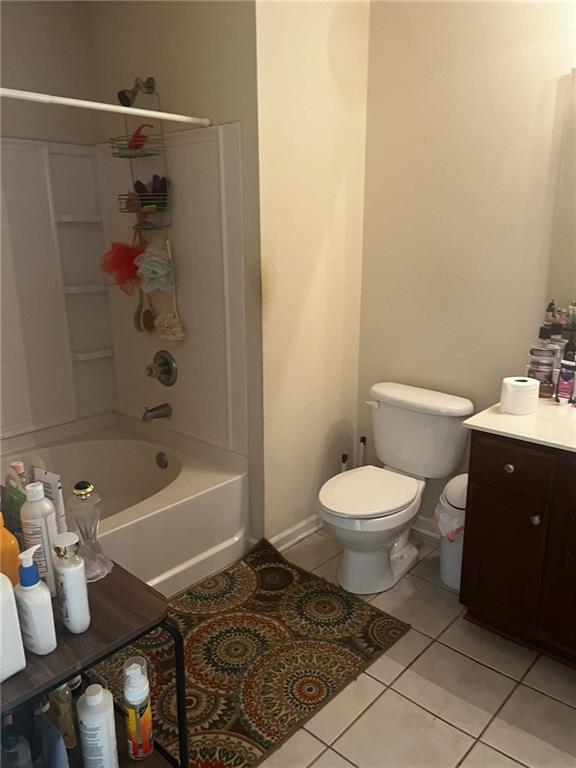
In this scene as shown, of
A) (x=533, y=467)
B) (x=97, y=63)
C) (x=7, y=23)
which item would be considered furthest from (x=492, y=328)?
(x=7, y=23)

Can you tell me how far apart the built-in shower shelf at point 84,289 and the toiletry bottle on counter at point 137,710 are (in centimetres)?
200

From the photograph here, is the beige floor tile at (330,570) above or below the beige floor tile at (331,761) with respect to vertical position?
above

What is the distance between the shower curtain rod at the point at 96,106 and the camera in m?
1.68

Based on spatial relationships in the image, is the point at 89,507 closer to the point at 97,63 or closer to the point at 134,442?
the point at 134,442

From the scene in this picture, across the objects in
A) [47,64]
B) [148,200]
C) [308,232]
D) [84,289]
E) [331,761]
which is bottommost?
[331,761]

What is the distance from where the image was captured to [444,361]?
258 cm

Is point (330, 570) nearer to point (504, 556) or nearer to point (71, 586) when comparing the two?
point (504, 556)

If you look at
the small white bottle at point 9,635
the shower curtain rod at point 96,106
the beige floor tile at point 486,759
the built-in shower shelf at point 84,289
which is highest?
the shower curtain rod at point 96,106

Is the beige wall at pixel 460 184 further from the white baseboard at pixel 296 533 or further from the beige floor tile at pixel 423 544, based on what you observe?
the white baseboard at pixel 296 533

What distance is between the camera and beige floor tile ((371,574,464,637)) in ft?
7.25

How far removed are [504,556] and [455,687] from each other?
45 cm

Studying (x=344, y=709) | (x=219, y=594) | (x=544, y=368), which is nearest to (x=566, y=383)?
(x=544, y=368)

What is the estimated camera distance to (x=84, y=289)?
9.48 feet

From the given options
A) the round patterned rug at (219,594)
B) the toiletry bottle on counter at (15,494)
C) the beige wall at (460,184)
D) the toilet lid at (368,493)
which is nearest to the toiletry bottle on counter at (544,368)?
the beige wall at (460,184)
